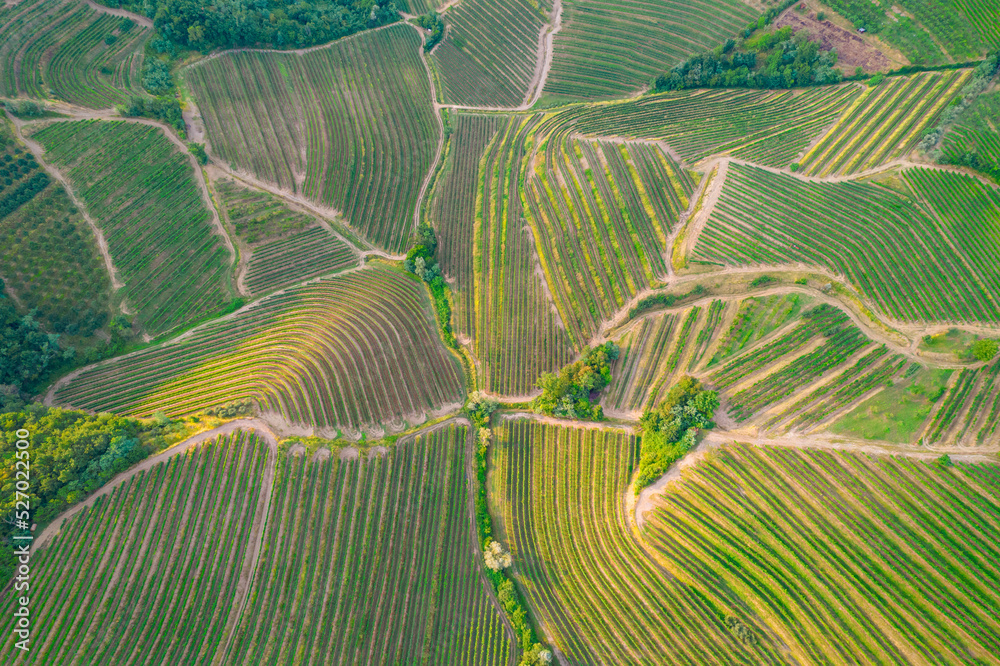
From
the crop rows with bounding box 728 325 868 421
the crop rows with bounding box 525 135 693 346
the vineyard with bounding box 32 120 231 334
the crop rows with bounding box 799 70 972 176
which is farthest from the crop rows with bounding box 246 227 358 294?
the crop rows with bounding box 799 70 972 176

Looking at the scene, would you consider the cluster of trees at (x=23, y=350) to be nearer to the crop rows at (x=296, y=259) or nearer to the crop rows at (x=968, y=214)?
the crop rows at (x=296, y=259)

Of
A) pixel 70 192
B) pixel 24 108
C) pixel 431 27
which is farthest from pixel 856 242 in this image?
pixel 24 108

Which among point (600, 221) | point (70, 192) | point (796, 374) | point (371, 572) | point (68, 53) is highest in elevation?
point (68, 53)

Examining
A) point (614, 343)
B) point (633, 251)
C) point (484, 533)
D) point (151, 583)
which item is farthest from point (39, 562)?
point (633, 251)

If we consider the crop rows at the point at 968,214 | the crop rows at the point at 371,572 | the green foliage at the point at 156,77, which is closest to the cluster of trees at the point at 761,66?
the crop rows at the point at 968,214

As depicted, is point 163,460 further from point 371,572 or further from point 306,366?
point 371,572

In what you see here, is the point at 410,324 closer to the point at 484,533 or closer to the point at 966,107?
the point at 484,533
